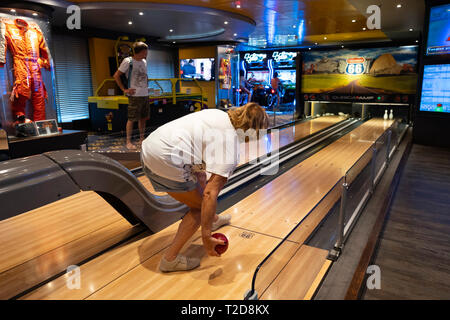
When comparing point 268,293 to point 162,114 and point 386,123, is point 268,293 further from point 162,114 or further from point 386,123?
point 386,123

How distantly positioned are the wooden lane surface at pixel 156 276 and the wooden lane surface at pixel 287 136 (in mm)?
2665

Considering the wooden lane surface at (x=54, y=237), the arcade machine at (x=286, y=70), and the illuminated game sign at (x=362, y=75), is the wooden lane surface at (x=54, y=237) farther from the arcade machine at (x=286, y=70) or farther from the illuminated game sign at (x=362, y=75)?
the arcade machine at (x=286, y=70)

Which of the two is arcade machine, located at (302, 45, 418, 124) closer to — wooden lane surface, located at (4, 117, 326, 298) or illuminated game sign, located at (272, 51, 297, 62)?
illuminated game sign, located at (272, 51, 297, 62)

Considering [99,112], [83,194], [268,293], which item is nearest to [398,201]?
[268,293]

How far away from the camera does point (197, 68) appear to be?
42.8 feet

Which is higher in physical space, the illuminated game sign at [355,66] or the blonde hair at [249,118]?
the illuminated game sign at [355,66]

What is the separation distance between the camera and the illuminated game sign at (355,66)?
10.4 metres

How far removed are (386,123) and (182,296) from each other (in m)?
9.90

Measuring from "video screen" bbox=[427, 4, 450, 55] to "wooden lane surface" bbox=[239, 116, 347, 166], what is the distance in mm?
3029

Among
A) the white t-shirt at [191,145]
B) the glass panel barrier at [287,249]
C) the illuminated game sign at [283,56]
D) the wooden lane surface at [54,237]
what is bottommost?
the wooden lane surface at [54,237]

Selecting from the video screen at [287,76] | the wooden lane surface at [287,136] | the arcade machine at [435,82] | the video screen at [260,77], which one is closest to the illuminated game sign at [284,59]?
the video screen at [287,76]

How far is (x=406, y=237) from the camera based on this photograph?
9.86 feet

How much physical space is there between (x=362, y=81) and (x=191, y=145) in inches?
391

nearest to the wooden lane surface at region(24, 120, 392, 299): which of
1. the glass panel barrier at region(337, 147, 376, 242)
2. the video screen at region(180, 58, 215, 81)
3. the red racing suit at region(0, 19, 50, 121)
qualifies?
the glass panel barrier at region(337, 147, 376, 242)
